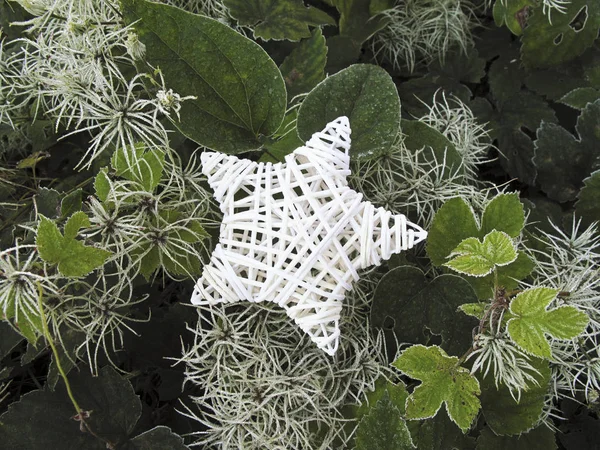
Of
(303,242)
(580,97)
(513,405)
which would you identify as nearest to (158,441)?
(303,242)

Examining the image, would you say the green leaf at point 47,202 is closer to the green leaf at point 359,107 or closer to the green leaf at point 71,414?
the green leaf at point 71,414

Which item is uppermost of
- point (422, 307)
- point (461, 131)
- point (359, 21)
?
point (359, 21)

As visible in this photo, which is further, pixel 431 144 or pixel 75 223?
pixel 431 144

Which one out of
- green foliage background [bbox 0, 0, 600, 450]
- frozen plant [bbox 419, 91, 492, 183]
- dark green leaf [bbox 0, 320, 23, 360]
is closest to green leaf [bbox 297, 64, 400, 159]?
green foliage background [bbox 0, 0, 600, 450]

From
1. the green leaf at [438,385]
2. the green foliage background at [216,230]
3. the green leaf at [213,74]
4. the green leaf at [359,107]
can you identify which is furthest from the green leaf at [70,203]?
the green leaf at [438,385]

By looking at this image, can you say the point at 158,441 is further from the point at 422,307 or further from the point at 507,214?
the point at 507,214

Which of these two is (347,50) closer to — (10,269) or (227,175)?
(227,175)
